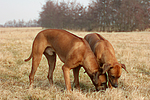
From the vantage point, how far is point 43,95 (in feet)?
12.1

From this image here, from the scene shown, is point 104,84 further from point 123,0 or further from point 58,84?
point 123,0

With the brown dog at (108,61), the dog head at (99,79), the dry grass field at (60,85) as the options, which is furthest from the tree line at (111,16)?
the dog head at (99,79)

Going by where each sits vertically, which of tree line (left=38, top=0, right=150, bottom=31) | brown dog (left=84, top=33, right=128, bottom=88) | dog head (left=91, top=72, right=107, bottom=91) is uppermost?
tree line (left=38, top=0, right=150, bottom=31)

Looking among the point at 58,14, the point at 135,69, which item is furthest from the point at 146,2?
the point at 135,69

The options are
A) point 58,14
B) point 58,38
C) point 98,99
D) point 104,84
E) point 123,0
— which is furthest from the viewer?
point 58,14

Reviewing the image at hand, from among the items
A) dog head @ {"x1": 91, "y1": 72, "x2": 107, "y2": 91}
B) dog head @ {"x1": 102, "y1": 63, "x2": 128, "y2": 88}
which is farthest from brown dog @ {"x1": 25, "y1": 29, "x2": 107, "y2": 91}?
dog head @ {"x1": 102, "y1": 63, "x2": 128, "y2": 88}

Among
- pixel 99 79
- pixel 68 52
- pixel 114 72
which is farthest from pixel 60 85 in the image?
pixel 114 72

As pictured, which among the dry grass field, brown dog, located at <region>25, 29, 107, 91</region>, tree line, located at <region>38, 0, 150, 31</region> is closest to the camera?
the dry grass field

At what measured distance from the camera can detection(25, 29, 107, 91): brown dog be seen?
12.1ft

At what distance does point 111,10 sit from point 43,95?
3307cm

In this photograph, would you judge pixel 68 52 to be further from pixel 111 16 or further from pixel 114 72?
pixel 111 16

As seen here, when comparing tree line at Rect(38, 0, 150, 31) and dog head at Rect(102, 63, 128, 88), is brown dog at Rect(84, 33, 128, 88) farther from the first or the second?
tree line at Rect(38, 0, 150, 31)

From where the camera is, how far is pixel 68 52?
12.9 feet

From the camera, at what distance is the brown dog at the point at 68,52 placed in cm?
369
